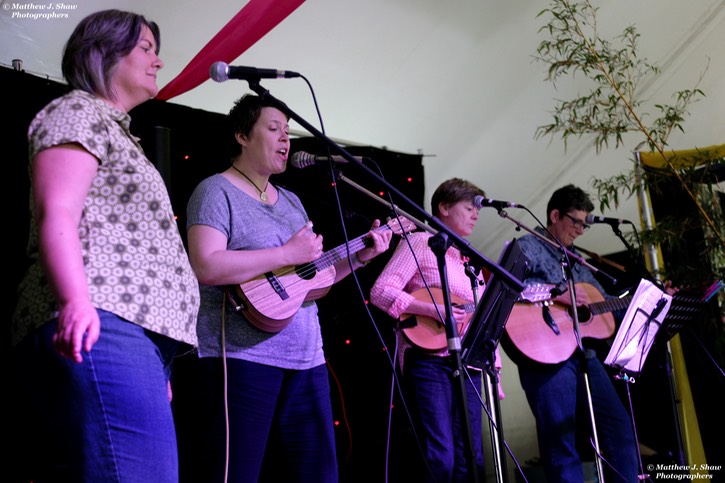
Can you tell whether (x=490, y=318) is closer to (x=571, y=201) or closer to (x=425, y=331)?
(x=425, y=331)

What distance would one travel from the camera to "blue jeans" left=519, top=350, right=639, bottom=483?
134 inches

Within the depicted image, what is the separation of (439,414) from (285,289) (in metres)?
1.15

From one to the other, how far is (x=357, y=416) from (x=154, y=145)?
2.04 meters

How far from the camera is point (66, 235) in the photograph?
1.33 metres

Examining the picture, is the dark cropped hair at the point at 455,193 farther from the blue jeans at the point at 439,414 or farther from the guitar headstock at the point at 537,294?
the blue jeans at the point at 439,414

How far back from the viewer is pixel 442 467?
305cm

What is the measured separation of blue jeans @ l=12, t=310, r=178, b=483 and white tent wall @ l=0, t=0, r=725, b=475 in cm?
255

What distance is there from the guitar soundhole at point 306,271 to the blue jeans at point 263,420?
340mm

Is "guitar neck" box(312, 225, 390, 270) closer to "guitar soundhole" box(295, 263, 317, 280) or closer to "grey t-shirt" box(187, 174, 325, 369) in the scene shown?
"guitar soundhole" box(295, 263, 317, 280)

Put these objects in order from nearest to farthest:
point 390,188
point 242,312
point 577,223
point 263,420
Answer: point 390,188 → point 263,420 → point 242,312 → point 577,223


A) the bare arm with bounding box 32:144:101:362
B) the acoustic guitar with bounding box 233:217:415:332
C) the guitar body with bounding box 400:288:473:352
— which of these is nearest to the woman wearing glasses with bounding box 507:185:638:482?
the guitar body with bounding box 400:288:473:352

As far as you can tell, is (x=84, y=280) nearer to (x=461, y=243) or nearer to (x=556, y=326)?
(x=461, y=243)

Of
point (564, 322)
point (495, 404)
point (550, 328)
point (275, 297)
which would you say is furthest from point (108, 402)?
point (564, 322)

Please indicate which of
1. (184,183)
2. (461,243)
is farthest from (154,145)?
(461,243)
